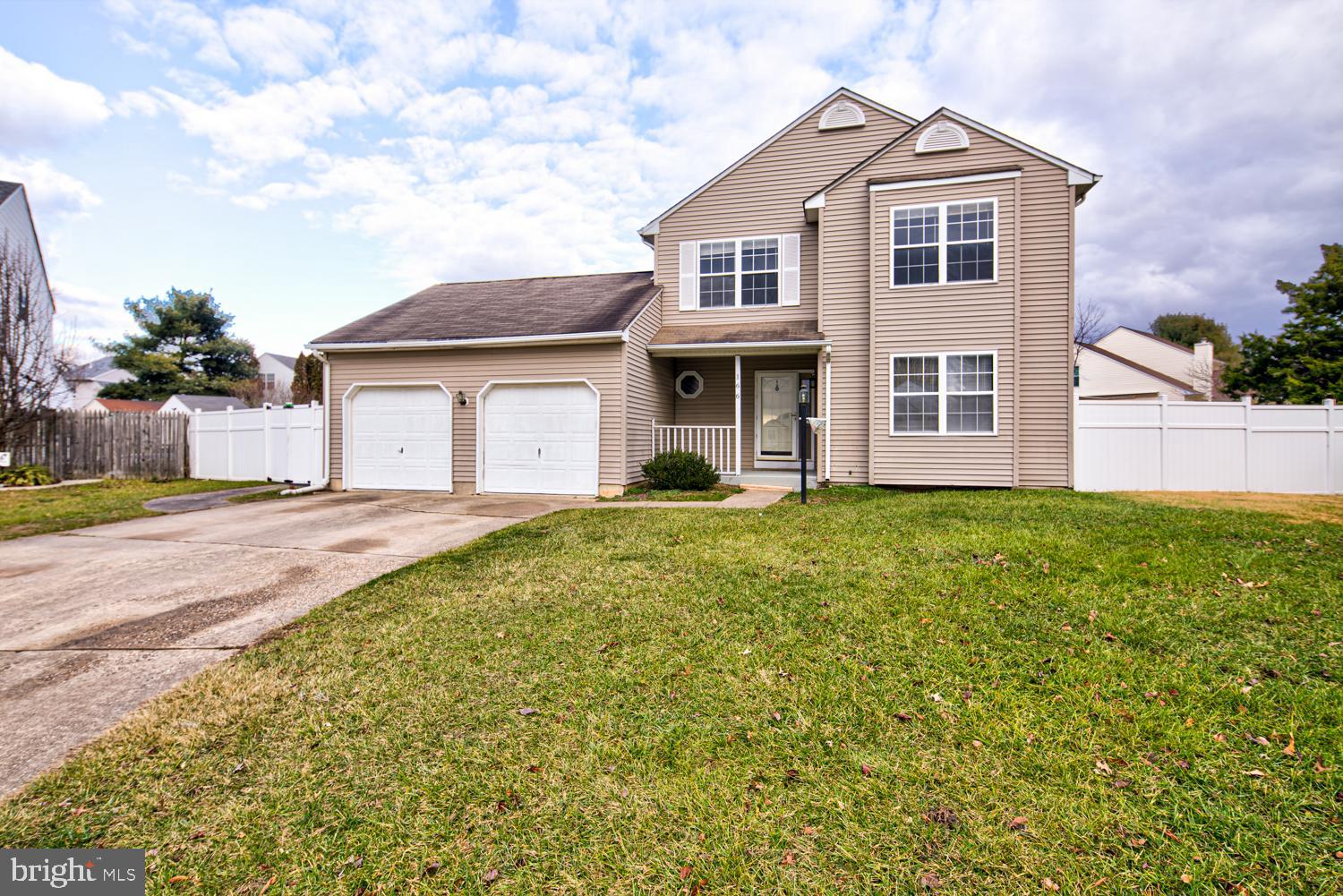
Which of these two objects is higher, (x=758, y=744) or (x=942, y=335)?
(x=942, y=335)

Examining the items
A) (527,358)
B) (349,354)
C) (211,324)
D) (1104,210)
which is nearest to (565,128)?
(527,358)

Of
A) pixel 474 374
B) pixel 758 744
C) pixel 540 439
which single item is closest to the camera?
pixel 758 744

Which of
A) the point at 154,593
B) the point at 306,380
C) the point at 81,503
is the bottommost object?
the point at 154,593

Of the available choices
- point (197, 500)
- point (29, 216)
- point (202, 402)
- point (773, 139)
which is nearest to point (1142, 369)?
point (773, 139)

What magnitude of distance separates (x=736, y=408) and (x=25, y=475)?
1745 cm

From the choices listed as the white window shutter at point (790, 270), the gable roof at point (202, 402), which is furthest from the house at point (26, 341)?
the white window shutter at point (790, 270)

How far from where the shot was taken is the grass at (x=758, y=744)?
2.26 metres

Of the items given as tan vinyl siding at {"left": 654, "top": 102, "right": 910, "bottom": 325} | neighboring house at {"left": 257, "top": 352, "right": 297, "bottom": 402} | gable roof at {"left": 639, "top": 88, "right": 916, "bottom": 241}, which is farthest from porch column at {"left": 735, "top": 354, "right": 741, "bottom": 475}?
neighboring house at {"left": 257, "top": 352, "right": 297, "bottom": 402}

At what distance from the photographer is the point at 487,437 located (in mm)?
12766

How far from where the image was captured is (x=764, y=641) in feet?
13.6

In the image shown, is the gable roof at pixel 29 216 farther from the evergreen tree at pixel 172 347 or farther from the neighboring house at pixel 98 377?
the evergreen tree at pixel 172 347

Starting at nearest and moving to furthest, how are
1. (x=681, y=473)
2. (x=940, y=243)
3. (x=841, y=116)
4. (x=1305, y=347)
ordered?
(x=940, y=243)
(x=681, y=473)
(x=841, y=116)
(x=1305, y=347)

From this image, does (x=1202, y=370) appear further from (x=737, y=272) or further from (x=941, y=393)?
(x=737, y=272)

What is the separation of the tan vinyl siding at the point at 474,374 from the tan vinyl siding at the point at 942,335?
17.5ft
